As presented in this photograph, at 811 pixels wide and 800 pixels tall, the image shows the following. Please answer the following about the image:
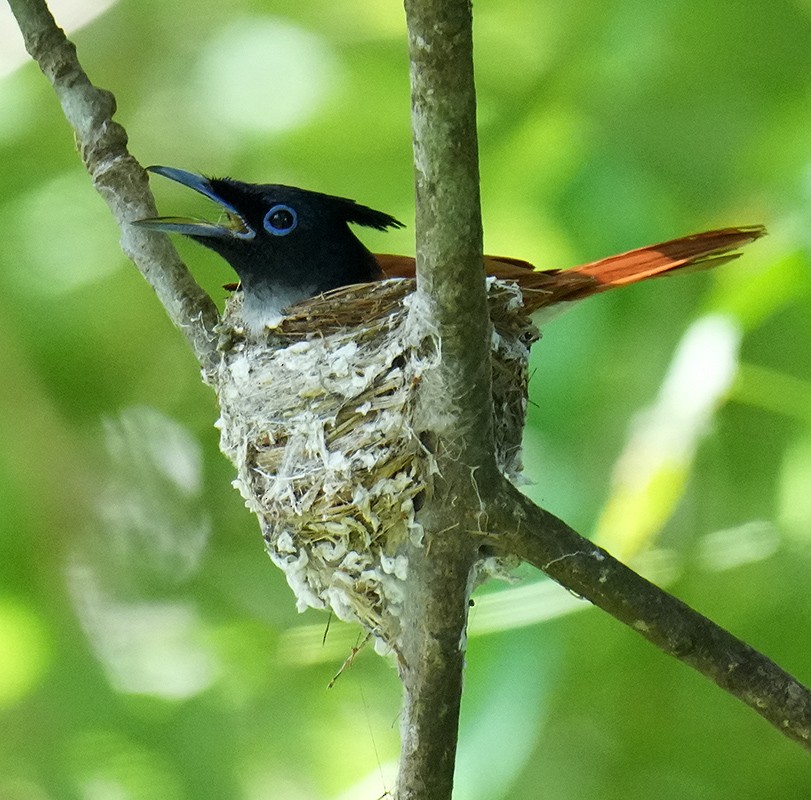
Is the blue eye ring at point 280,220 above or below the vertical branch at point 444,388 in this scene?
above

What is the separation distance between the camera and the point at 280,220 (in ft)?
11.4

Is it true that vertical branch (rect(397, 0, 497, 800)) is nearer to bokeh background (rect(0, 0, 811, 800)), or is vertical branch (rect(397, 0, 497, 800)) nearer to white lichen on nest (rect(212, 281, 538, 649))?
white lichen on nest (rect(212, 281, 538, 649))

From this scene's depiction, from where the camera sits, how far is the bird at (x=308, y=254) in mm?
3402

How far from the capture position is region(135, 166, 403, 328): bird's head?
3.42 meters

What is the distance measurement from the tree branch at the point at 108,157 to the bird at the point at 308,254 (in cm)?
21

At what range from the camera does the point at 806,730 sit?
2.49 meters

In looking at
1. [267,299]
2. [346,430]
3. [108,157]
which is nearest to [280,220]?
[267,299]

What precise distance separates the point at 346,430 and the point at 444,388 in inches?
22.3

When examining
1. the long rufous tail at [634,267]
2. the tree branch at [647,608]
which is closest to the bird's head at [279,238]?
the long rufous tail at [634,267]

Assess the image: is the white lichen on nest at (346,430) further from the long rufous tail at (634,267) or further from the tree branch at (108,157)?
the long rufous tail at (634,267)

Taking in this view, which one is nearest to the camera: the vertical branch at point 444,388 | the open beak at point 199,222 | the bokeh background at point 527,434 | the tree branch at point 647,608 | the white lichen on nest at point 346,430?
the vertical branch at point 444,388

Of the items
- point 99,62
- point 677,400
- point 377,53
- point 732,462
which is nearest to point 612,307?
point 677,400

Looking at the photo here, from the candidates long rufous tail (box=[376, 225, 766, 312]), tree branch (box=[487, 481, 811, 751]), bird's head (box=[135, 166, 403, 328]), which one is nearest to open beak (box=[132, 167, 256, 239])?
bird's head (box=[135, 166, 403, 328])

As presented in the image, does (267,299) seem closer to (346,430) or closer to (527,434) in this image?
(346,430)
